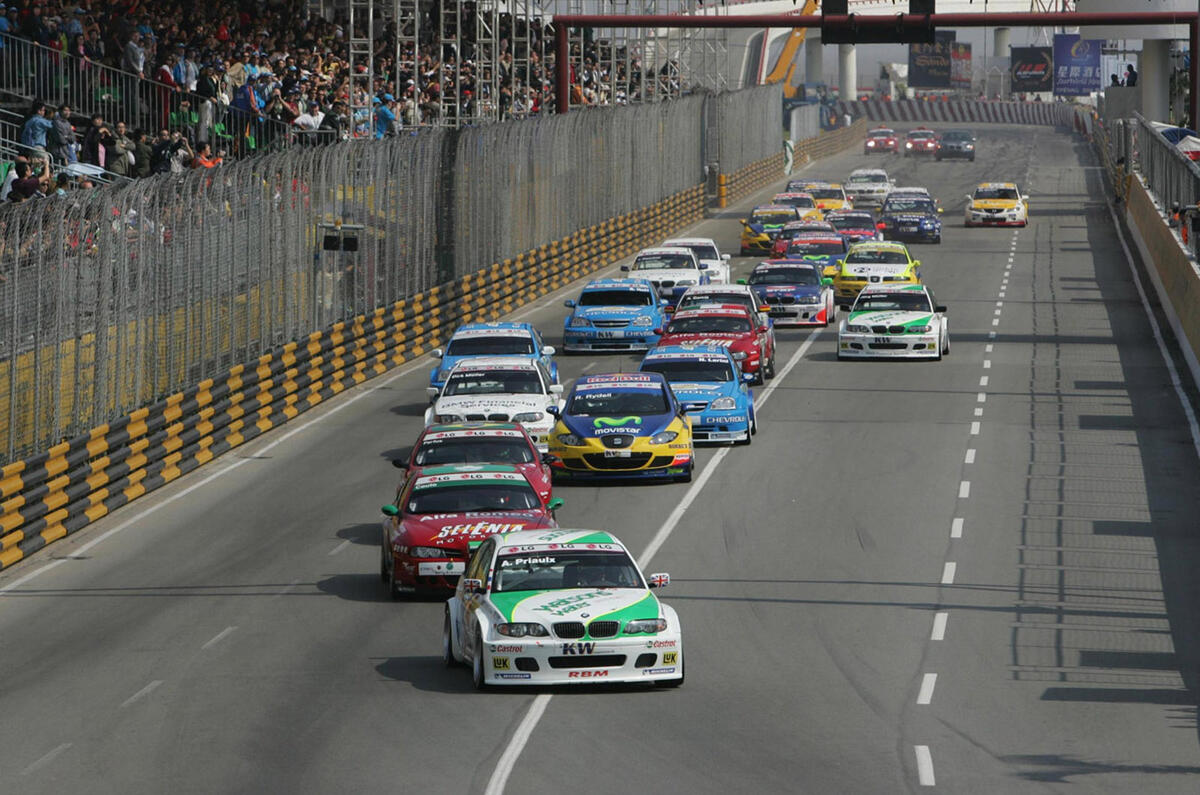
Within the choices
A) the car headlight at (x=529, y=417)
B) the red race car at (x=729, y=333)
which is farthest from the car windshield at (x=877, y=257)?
the car headlight at (x=529, y=417)

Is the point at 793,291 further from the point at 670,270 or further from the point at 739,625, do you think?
the point at 739,625

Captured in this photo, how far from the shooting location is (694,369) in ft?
98.9

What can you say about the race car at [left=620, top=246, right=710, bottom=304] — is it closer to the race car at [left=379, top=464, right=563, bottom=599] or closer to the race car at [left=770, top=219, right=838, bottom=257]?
the race car at [left=770, top=219, right=838, bottom=257]

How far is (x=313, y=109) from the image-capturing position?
4459cm

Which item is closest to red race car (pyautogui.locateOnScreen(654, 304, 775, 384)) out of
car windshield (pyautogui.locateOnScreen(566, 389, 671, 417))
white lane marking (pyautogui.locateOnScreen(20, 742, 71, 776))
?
car windshield (pyautogui.locateOnScreen(566, 389, 671, 417))

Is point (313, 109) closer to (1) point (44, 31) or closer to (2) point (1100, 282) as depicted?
(1) point (44, 31)

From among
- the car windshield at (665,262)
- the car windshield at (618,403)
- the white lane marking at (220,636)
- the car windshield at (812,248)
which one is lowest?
the white lane marking at (220,636)

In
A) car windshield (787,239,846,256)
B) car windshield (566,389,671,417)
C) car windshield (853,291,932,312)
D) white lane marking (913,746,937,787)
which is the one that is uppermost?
car windshield (787,239,846,256)

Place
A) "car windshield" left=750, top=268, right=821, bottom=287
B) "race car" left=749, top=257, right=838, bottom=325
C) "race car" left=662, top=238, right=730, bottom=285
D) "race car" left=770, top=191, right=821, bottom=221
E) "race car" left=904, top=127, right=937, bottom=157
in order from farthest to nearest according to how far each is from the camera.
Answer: "race car" left=904, top=127, right=937, bottom=157 < "race car" left=770, top=191, right=821, bottom=221 < "race car" left=662, top=238, right=730, bottom=285 < "car windshield" left=750, top=268, right=821, bottom=287 < "race car" left=749, top=257, right=838, bottom=325

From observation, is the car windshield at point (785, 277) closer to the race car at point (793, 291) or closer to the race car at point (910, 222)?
the race car at point (793, 291)

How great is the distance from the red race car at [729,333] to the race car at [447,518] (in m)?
13.8

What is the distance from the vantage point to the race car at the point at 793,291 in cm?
4400

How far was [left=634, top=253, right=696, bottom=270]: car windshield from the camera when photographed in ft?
159

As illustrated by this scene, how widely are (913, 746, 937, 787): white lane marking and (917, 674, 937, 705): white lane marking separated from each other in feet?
4.97
